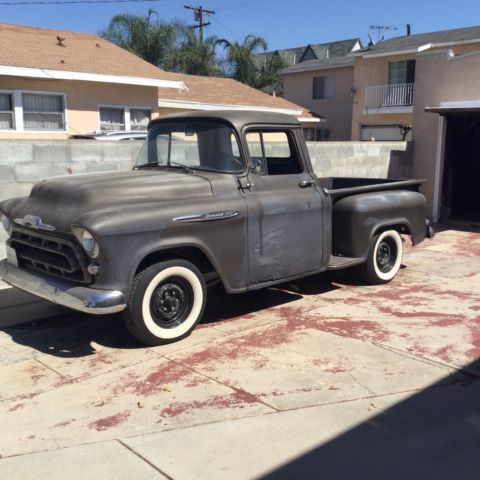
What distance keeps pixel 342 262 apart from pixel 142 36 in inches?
1057

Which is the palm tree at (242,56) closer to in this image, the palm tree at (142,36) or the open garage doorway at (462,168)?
the palm tree at (142,36)

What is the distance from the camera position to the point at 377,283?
24.9 feet

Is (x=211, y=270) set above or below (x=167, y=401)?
above

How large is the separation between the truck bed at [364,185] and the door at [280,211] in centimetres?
45

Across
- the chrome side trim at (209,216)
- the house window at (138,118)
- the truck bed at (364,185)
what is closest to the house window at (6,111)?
the house window at (138,118)

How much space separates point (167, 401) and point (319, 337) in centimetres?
185

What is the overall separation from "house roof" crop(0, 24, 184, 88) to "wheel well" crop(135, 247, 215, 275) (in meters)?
12.3

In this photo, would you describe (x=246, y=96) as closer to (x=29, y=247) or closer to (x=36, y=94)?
(x=36, y=94)

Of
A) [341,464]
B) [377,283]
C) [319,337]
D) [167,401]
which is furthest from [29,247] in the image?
[377,283]

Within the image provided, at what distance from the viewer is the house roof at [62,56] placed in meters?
16.2

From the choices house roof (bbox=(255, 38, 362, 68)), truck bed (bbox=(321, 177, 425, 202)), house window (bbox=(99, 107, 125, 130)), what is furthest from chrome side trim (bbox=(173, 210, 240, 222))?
house roof (bbox=(255, 38, 362, 68))

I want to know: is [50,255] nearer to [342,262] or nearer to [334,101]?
[342,262]

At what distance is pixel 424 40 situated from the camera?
96.3 ft

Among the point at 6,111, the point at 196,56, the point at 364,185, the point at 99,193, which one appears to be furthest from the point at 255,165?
the point at 196,56
